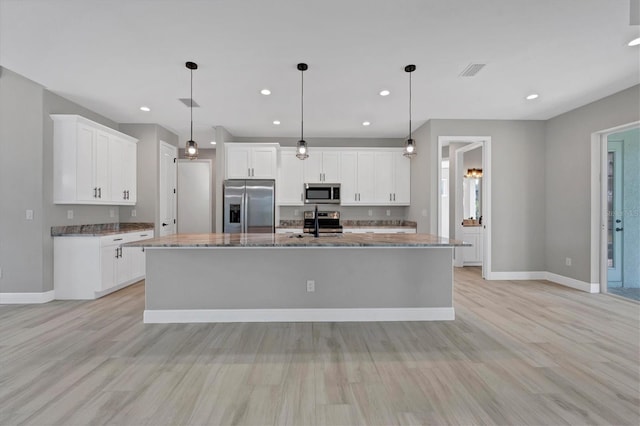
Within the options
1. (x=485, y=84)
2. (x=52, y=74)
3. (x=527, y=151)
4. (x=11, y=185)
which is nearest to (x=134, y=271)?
(x=11, y=185)

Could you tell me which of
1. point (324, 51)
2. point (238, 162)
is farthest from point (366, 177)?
point (324, 51)

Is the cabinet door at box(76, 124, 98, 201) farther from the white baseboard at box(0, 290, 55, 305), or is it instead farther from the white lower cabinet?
the white baseboard at box(0, 290, 55, 305)

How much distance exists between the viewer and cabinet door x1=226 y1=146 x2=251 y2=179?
5785mm

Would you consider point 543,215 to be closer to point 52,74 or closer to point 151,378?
point 151,378

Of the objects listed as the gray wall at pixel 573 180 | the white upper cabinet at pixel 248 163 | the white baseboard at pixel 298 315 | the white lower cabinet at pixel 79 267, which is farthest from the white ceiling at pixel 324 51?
the white baseboard at pixel 298 315

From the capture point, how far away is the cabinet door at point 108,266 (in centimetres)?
409

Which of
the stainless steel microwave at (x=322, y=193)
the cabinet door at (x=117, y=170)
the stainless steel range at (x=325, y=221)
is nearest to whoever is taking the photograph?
the cabinet door at (x=117, y=170)

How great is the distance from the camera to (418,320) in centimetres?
329

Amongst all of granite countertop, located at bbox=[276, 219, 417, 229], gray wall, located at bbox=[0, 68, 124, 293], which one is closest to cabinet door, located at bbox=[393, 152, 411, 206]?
granite countertop, located at bbox=[276, 219, 417, 229]

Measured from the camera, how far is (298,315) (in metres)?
3.26

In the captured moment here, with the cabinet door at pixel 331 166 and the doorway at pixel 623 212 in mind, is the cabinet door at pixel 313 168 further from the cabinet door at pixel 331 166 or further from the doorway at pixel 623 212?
the doorway at pixel 623 212

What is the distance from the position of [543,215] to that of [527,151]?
46.2 inches

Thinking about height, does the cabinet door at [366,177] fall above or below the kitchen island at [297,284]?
above

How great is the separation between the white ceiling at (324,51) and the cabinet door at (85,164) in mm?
524
